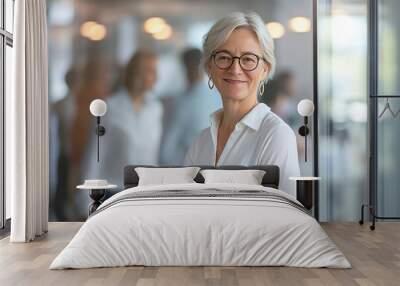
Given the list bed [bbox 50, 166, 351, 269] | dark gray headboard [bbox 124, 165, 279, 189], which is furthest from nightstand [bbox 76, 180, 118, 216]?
bed [bbox 50, 166, 351, 269]

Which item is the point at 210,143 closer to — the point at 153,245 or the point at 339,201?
the point at 339,201

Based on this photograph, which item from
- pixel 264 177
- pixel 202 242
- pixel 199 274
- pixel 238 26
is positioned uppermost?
pixel 238 26

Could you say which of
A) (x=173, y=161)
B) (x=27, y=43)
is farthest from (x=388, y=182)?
(x=27, y=43)

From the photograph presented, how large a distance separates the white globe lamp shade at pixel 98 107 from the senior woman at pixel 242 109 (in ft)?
3.77

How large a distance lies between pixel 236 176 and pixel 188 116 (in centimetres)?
115

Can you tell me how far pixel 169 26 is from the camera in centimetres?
797

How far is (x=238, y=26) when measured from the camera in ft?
25.8

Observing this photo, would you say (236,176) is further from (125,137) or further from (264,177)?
(125,137)

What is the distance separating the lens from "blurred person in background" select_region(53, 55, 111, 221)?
7957mm

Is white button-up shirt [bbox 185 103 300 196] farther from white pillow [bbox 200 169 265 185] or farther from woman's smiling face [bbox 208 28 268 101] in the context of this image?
white pillow [bbox 200 169 265 185]

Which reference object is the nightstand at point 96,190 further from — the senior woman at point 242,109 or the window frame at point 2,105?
the senior woman at point 242,109

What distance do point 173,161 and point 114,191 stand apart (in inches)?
31.2

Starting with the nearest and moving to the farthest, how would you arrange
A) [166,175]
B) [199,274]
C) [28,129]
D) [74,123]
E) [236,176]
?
[199,274], [28,129], [236,176], [166,175], [74,123]

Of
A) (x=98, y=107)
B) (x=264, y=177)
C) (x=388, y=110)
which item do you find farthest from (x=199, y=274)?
(x=388, y=110)
